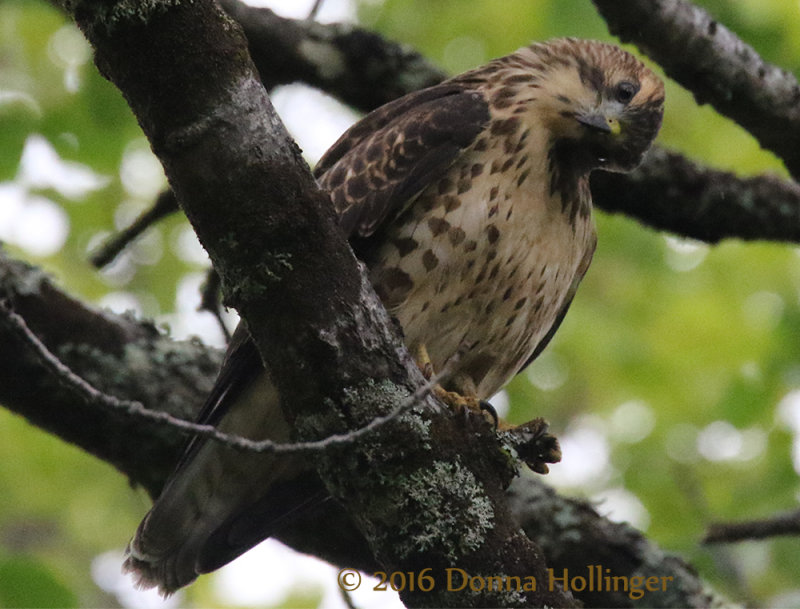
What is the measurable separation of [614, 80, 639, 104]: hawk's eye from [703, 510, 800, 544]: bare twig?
5.33 feet

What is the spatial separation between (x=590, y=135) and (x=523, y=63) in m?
0.48

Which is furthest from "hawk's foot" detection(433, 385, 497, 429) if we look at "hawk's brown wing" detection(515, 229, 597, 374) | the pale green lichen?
"hawk's brown wing" detection(515, 229, 597, 374)

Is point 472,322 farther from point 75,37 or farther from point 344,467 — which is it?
point 75,37

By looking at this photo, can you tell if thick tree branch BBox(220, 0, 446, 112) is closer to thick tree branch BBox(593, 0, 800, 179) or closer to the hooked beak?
the hooked beak

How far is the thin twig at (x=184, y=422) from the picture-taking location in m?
2.51

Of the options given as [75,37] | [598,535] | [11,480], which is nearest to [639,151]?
[598,535]

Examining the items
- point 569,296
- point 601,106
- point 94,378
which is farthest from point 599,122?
point 94,378

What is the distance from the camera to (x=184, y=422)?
2.68 metres

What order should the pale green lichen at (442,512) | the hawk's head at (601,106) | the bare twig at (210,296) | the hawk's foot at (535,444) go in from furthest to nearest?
the bare twig at (210,296), the hawk's head at (601,106), the hawk's foot at (535,444), the pale green lichen at (442,512)

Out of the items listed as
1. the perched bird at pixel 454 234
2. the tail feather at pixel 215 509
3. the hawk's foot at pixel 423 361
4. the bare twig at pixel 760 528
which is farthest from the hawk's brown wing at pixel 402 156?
the bare twig at pixel 760 528

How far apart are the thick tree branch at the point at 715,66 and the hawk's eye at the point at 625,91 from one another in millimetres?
132

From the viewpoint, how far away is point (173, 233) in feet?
23.7

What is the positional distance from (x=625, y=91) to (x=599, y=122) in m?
0.23

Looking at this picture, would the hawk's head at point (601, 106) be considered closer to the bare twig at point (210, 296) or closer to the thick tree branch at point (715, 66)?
the thick tree branch at point (715, 66)
